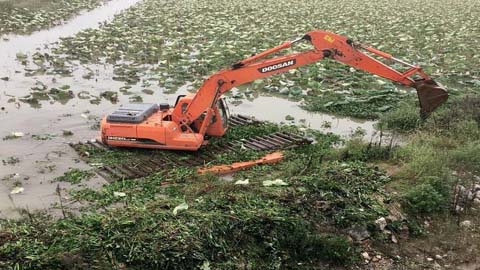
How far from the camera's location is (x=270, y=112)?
12586 mm

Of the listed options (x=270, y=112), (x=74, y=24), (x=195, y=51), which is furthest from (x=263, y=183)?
(x=74, y=24)

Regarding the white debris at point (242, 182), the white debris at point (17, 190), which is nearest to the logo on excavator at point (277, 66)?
the white debris at point (242, 182)

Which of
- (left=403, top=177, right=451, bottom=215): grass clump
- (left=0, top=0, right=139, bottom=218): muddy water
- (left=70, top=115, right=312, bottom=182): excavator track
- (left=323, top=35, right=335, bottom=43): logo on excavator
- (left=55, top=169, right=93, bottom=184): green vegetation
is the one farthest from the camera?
(left=323, top=35, right=335, bottom=43): logo on excavator

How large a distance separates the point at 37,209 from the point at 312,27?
17244mm

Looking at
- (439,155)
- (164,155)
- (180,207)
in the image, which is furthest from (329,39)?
(180,207)

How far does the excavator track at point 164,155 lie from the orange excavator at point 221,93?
0.19 meters

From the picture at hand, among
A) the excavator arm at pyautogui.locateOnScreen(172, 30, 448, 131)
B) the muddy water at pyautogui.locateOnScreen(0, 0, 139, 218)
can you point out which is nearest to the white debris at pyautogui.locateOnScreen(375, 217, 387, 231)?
the excavator arm at pyautogui.locateOnScreen(172, 30, 448, 131)

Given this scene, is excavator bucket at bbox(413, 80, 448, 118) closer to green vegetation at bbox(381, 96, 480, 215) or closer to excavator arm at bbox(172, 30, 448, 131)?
excavator arm at bbox(172, 30, 448, 131)

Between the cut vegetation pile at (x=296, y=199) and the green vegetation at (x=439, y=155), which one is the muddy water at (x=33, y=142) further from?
the green vegetation at (x=439, y=155)

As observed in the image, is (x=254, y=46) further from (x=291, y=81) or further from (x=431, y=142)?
(x=431, y=142)

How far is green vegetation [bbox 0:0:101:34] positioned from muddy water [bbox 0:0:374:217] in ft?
15.0

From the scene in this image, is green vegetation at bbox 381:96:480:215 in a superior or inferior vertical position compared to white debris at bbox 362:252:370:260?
superior

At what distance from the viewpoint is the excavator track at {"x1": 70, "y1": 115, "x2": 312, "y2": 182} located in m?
8.89

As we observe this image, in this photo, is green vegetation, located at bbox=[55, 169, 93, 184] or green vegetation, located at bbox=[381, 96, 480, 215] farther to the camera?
green vegetation, located at bbox=[55, 169, 93, 184]
